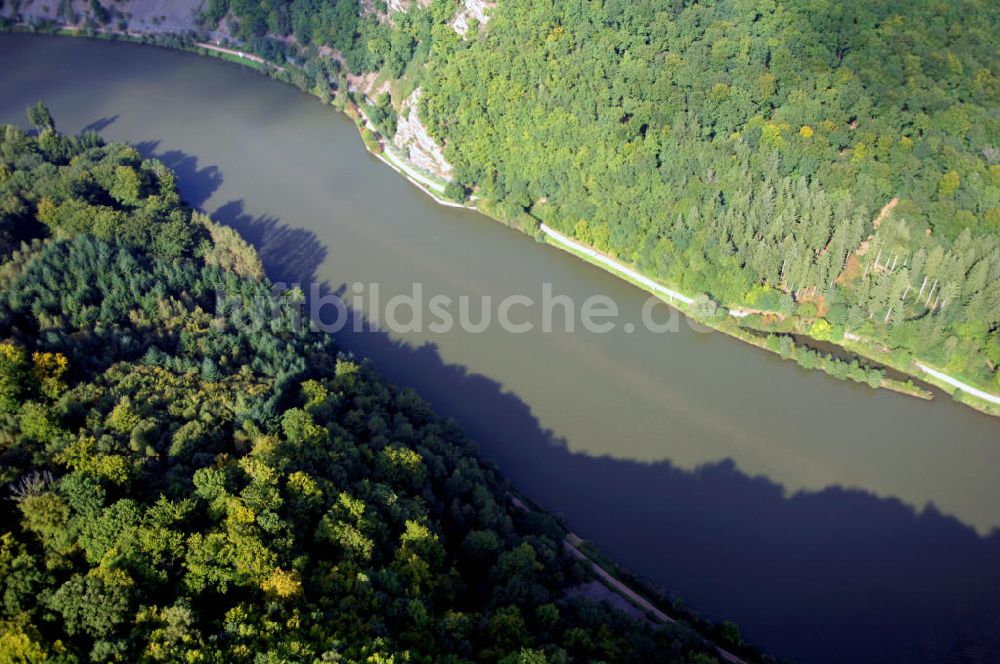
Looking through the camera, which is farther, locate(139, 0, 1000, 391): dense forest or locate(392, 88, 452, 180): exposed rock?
locate(392, 88, 452, 180): exposed rock

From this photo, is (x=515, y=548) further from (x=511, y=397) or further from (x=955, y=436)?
(x=955, y=436)

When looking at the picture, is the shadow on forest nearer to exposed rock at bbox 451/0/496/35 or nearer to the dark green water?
the dark green water

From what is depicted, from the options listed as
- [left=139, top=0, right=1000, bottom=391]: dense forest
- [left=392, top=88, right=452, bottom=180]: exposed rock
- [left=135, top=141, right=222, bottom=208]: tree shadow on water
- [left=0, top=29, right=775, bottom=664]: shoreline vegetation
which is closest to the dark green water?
[left=0, top=29, right=775, bottom=664]: shoreline vegetation

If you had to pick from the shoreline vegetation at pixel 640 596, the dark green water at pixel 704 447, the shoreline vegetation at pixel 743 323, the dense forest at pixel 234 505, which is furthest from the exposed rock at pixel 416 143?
the shoreline vegetation at pixel 640 596

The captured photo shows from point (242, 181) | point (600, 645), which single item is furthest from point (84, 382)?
point (242, 181)

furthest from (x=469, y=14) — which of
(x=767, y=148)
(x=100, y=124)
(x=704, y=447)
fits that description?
(x=704, y=447)

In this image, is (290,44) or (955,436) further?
(290,44)

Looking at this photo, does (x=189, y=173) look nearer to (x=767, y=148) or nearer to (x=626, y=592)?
(x=767, y=148)
